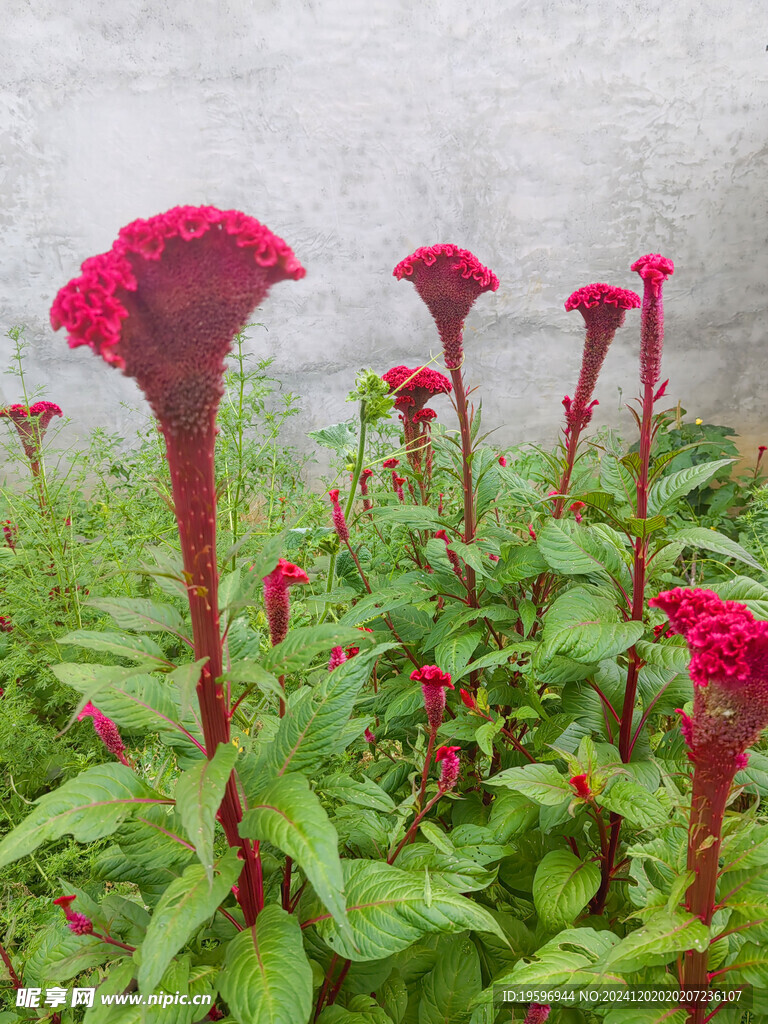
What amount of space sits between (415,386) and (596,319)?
513 millimetres

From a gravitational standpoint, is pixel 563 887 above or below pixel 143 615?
below

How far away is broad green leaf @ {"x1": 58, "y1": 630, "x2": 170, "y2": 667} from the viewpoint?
2.70 feet

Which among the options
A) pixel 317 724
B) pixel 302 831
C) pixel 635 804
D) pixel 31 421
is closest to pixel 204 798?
pixel 302 831

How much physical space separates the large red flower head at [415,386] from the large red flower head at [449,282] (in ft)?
0.70

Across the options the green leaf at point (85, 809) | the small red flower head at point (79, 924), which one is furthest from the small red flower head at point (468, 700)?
the small red flower head at point (79, 924)

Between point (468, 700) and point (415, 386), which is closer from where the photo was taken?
point (468, 700)

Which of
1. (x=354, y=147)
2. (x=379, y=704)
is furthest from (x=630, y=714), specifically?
(x=354, y=147)

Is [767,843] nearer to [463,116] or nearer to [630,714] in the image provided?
[630,714]

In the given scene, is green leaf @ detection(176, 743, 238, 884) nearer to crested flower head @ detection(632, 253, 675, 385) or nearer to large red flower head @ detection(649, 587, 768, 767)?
large red flower head @ detection(649, 587, 768, 767)

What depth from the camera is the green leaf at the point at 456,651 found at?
1328 millimetres

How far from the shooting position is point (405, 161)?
15.4ft

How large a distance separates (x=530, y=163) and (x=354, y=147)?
1263 mm

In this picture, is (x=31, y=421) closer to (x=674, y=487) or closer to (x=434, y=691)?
(x=434, y=691)

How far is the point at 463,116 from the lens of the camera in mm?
4613
